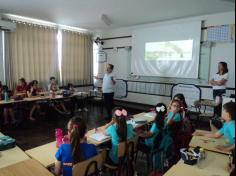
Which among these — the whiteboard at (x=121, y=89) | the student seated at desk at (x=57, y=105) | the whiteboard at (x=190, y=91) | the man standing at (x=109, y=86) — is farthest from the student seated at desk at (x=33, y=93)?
the whiteboard at (x=190, y=91)

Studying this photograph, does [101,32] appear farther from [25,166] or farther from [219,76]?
[25,166]

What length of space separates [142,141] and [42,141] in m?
2.11

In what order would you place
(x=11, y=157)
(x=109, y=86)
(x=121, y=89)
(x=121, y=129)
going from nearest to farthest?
(x=11, y=157), (x=121, y=129), (x=109, y=86), (x=121, y=89)

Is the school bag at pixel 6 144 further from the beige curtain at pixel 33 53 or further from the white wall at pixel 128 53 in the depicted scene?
the white wall at pixel 128 53

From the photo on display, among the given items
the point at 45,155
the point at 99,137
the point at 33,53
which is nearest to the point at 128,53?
the point at 33,53

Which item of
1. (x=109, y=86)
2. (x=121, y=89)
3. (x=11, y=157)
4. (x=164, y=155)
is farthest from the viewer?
(x=121, y=89)

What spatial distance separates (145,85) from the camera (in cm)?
625

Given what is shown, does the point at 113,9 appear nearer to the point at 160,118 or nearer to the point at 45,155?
the point at 160,118

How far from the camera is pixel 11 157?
1.70 metres

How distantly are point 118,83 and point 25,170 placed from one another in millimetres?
5614

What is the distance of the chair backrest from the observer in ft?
4.89

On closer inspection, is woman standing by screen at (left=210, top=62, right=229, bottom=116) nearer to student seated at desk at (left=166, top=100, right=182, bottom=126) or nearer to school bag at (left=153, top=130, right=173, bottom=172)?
student seated at desk at (left=166, top=100, right=182, bottom=126)

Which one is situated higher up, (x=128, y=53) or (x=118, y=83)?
(x=128, y=53)

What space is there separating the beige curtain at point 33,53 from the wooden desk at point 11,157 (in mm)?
4314
